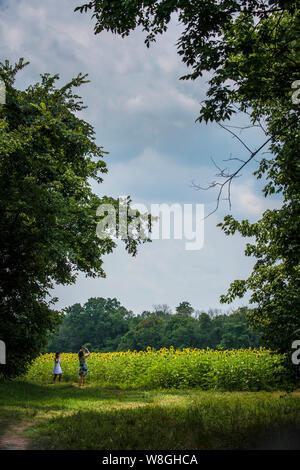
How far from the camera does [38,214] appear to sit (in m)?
10.5

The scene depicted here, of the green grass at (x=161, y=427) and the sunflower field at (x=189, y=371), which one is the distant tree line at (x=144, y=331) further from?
the green grass at (x=161, y=427)

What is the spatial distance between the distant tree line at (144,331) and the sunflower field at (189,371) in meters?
33.0

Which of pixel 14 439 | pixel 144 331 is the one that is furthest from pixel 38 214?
pixel 144 331

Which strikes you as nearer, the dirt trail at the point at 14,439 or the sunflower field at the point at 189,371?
the dirt trail at the point at 14,439

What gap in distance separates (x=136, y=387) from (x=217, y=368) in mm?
4140

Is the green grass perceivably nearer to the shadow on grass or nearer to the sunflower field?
the shadow on grass

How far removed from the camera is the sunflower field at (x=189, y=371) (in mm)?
15148

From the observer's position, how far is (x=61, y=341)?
80625mm

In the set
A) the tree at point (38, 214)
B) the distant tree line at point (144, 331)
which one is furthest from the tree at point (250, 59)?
the distant tree line at point (144, 331)

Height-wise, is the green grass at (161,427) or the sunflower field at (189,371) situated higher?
the green grass at (161,427)

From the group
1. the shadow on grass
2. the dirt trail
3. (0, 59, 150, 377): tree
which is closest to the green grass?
the dirt trail

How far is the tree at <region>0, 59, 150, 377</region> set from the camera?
1046 cm

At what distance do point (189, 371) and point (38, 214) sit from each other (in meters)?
10.7

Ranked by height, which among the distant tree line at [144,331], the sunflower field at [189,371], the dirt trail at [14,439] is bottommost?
the distant tree line at [144,331]
